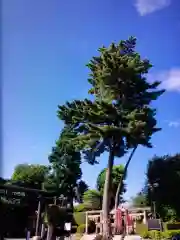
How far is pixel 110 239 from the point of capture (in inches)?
785

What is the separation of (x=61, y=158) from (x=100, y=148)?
507 inches

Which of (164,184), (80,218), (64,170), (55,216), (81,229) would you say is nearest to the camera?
(55,216)

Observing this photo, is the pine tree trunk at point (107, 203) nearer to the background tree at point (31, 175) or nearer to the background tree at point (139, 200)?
the background tree at point (139, 200)

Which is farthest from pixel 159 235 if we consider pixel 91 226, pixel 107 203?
pixel 91 226

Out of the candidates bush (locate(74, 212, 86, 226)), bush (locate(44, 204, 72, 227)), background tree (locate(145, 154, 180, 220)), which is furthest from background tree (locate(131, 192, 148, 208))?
bush (locate(44, 204, 72, 227))

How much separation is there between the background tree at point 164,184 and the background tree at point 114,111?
3.62 m

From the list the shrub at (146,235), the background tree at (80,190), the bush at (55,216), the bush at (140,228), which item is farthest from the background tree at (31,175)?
the bush at (55,216)

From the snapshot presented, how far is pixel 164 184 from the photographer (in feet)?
93.7

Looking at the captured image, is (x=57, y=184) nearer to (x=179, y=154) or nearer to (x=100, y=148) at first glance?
(x=100, y=148)

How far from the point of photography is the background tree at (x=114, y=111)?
83.5 feet

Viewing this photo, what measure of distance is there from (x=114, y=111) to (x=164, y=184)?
882 centimetres

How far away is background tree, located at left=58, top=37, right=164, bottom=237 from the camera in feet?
83.5

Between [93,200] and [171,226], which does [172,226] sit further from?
[93,200]

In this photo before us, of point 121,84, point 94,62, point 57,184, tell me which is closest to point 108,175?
point 121,84
